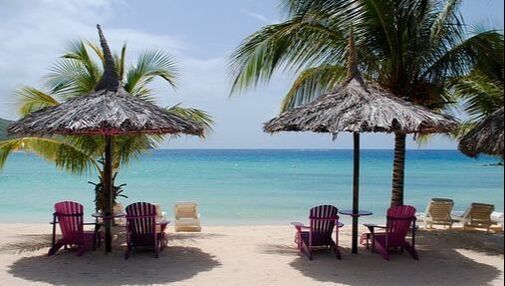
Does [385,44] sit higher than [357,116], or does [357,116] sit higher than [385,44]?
[385,44]

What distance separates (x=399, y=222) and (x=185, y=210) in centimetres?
477

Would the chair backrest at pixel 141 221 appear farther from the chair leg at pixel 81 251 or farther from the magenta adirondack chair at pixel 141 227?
the chair leg at pixel 81 251

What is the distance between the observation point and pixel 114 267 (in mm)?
7109

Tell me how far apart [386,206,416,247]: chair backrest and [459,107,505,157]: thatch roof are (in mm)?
1179

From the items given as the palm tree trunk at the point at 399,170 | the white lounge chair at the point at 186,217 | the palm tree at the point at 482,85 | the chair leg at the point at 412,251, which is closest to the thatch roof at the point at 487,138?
the chair leg at the point at 412,251

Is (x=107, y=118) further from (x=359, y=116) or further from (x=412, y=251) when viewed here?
(x=412, y=251)

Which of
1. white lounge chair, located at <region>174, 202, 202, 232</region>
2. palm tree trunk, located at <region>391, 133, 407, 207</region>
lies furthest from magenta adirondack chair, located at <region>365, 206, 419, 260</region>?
white lounge chair, located at <region>174, 202, 202, 232</region>

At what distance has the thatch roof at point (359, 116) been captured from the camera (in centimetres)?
706

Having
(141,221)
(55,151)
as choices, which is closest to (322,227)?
(141,221)

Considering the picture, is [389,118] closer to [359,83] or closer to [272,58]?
[359,83]

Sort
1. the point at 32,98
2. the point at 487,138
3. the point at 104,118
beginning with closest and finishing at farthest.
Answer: the point at 487,138 < the point at 104,118 < the point at 32,98

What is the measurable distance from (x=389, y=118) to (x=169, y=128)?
117 inches

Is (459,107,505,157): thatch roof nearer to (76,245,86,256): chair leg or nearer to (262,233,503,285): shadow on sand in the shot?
(262,233,503,285): shadow on sand

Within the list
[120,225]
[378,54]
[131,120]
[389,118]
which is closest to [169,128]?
[131,120]
